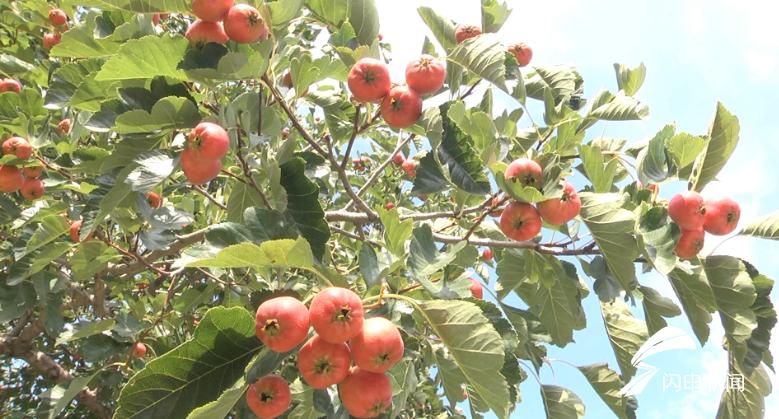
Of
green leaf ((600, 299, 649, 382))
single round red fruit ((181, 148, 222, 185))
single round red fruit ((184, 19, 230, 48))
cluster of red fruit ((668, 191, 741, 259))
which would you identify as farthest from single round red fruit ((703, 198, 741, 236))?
single round red fruit ((184, 19, 230, 48))

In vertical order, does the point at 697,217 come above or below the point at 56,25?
above

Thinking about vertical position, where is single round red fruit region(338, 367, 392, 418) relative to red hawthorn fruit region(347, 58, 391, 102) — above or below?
below

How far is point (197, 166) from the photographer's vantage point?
2.02 metres

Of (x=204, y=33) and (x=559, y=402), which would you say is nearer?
(x=204, y=33)

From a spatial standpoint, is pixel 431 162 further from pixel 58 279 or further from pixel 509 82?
pixel 58 279

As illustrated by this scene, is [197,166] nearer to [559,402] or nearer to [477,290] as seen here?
[477,290]

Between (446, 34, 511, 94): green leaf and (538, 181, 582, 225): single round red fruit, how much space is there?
55cm

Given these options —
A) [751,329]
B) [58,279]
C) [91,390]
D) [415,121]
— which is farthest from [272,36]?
[91,390]

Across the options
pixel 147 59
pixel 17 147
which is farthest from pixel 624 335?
pixel 17 147

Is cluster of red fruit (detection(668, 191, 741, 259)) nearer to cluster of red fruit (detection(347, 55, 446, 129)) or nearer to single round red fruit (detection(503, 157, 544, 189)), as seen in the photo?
single round red fruit (detection(503, 157, 544, 189))

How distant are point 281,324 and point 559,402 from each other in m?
1.57

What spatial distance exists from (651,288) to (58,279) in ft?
10.7

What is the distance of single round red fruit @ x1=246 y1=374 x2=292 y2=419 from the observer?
68.7 inches

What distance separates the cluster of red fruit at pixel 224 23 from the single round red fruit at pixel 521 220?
1.08 m
